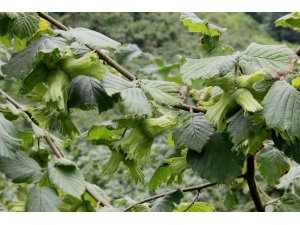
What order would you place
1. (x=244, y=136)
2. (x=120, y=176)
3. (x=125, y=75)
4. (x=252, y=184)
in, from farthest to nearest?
(x=120, y=176) < (x=252, y=184) < (x=125, y=75) < (x=244, y=136)

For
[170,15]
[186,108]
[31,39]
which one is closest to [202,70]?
[186,108]

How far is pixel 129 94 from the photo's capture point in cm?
58

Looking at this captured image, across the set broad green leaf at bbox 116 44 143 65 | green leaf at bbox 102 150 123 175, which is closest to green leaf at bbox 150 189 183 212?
green leaf at bbox 102 150 123 175

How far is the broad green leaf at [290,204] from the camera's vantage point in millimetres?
791

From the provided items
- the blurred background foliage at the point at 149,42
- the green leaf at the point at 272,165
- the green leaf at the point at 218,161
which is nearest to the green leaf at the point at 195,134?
the green leaf at the point at 218,161

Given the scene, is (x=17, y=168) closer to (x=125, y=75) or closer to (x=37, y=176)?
(x=37, y=176)

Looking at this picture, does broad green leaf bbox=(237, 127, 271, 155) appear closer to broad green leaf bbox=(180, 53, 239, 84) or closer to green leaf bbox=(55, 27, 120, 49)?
broad green leaf bbox=(180, 53, 239, 84)

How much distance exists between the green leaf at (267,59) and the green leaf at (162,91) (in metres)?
0.10

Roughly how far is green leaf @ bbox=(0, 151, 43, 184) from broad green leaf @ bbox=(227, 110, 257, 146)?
0.29 meters

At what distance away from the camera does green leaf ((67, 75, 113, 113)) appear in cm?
61

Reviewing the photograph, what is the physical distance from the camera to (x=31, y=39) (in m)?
0.66

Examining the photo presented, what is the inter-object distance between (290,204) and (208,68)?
0.36 meters

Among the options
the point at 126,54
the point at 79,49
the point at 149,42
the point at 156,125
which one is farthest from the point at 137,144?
the point at 149,42

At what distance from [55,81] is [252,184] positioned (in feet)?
1.20
